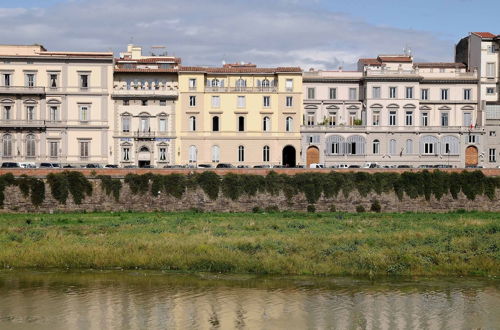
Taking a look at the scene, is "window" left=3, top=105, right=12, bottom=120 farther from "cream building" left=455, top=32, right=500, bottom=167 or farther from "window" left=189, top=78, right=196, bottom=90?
"cream building" left=455, top=32, right=500, bottom=167

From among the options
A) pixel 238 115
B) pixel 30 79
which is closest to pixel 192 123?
pixel 238 115

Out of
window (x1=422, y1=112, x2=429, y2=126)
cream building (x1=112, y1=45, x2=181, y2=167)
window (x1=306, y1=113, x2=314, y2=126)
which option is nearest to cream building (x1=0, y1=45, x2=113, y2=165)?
cream building (x1=112, y1=45, x2=181, y2=167)

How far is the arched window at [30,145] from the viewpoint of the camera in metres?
76.1

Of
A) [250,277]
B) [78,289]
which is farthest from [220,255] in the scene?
[78,289]

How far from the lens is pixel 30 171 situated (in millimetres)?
59438

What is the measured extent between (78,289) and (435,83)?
5772 cm

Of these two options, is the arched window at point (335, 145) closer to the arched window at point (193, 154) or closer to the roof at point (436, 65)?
the roof at point (436, 65)

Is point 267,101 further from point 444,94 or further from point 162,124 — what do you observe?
point 444,94

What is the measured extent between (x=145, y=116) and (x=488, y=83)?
34.5m

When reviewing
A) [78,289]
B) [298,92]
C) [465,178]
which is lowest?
[78,289]

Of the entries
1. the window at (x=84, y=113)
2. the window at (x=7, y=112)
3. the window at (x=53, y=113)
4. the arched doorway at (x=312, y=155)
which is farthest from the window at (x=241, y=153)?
the window at (x=7, y=112)

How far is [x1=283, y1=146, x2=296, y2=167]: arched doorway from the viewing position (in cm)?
8125

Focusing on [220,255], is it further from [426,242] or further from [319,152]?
[319,152]

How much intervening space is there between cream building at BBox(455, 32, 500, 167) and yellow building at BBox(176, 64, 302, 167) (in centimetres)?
1892
